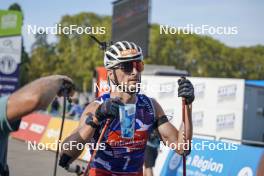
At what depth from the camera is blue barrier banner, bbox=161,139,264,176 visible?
8.27 m

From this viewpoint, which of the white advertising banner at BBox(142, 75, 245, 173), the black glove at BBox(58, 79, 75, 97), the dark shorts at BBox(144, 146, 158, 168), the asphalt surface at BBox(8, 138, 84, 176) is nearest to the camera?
the black glove at BBox(58, 79, 75, 97)

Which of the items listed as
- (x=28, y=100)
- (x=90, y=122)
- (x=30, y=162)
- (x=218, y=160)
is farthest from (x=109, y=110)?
(x=30, y=162)

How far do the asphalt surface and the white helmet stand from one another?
645cm

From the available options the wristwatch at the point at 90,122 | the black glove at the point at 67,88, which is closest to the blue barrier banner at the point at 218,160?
the wristwatch at the point at 90,122

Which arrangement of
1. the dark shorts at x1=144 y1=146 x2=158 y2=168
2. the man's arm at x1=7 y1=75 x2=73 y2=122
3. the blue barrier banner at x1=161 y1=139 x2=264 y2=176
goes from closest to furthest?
the man's arm at x1=7 y1=75 x2=73 y2=122
the blue barrier banner at x1=161 y1=139 x2=264 y2=176
the dark shorts at x1=144 y1=146 x2=158 y2=168

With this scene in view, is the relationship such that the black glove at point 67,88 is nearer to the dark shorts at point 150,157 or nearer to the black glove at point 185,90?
the black glove at point 185,90

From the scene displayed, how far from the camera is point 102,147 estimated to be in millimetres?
4133

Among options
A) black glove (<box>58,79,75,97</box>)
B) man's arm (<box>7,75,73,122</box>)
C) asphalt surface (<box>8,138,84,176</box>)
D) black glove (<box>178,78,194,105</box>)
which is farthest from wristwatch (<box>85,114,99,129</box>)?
asphalt surface (<box>8,138,84,176</box>)

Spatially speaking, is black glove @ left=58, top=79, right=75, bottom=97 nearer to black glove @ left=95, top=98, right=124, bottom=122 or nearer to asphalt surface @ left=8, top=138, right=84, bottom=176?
black glove @ left=95, top=98, right=124, bottom=122

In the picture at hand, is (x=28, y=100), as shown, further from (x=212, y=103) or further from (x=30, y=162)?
(x=212, y=103)

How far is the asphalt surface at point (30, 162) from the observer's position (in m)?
10.9

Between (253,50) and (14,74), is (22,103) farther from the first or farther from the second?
(253,50)

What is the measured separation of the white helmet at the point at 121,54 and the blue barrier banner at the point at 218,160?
4.51 metres

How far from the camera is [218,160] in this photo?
886 cm
